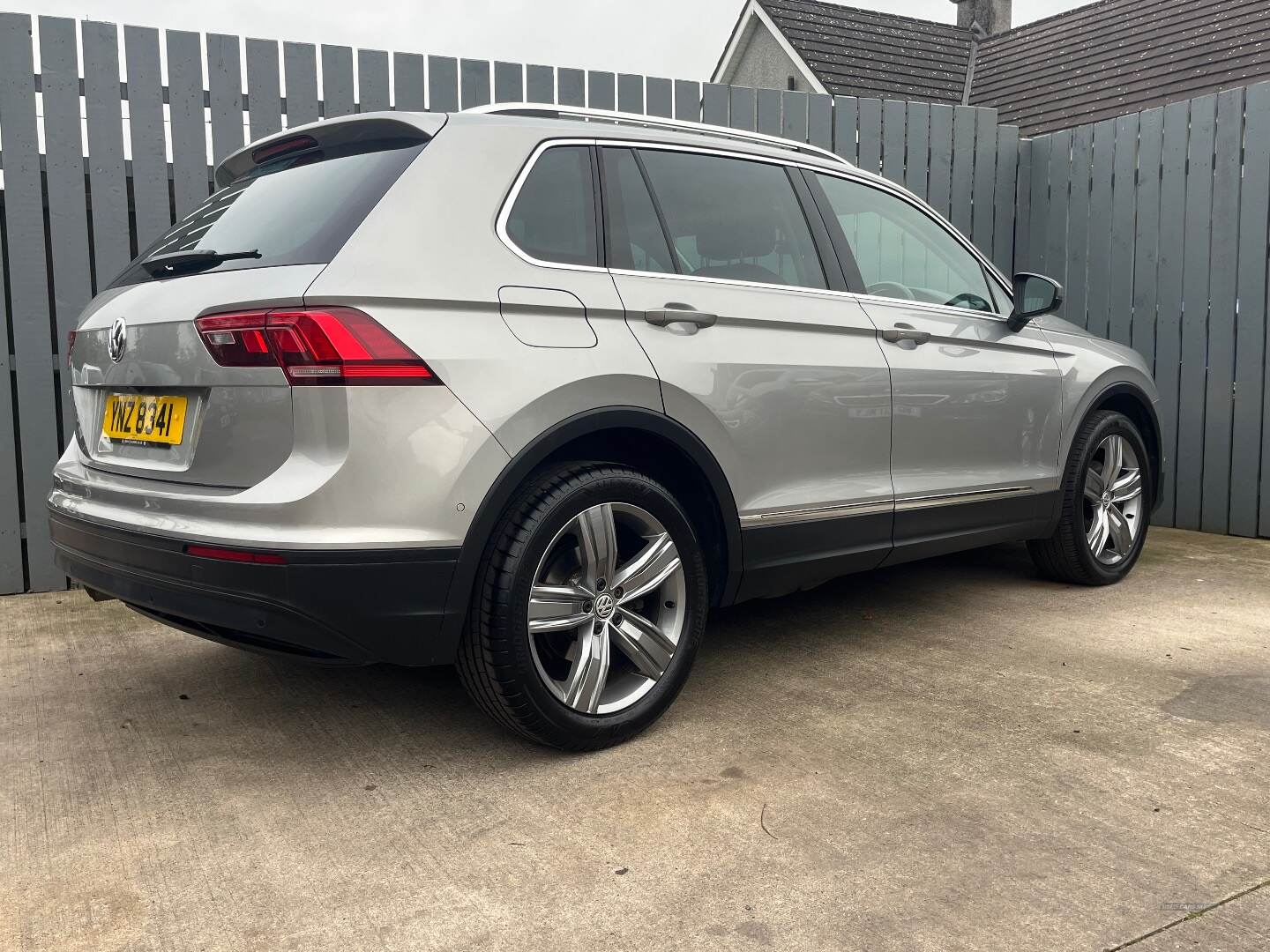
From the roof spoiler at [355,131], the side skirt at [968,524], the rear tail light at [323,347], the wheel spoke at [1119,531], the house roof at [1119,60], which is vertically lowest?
the wheel spoke at [1119,531]

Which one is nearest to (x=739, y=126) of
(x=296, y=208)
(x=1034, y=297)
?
(x=1034, y=297)

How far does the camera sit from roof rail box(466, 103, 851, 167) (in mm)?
3074

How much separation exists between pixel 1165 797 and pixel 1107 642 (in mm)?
1481

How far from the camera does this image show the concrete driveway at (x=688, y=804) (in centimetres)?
207

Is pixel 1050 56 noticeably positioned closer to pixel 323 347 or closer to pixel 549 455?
pixel 549 455

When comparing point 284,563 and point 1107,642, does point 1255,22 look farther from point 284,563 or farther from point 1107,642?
point 284,563

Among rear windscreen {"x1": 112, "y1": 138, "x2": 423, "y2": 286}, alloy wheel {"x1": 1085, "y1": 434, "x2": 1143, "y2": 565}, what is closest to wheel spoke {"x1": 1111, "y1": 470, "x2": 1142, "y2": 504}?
alloy wheel {"x1": 1085, "y1": 434, "x2": 1143, "y2": 565}

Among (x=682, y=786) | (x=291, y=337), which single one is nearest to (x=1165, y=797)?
(x=682, y=786)

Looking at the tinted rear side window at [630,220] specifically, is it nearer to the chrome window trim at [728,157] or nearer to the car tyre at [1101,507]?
the chrome window trim at [728,157]

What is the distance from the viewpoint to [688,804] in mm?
2594

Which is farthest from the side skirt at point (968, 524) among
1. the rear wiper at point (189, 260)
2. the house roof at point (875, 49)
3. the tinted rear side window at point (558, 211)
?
the house roof at point (875, 49)

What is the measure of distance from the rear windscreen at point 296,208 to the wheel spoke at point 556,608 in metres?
0.99

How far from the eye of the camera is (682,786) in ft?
8.86

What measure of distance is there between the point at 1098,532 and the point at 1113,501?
0.19 metres
